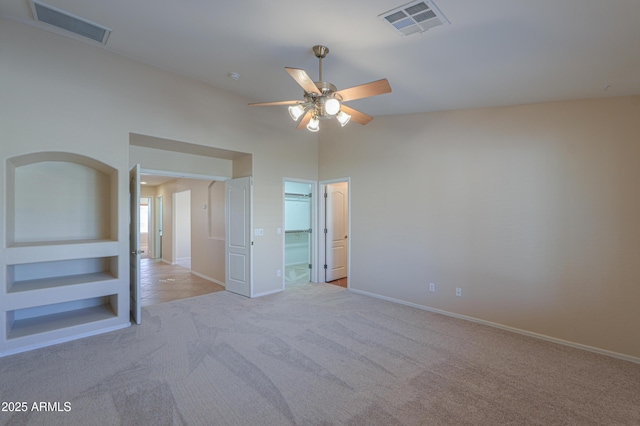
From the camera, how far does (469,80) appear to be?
3.08 meters

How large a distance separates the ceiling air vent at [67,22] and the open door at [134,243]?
146 centimetres

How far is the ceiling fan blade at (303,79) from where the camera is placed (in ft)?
7.34

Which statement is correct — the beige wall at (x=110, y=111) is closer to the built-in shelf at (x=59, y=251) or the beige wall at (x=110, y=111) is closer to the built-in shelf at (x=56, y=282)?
the built-in shelf at (x=59, y=251)

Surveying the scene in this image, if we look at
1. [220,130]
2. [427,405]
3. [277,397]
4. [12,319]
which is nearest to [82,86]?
[220,130]

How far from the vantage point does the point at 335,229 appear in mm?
6234

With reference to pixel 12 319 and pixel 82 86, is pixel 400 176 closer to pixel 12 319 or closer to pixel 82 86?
pixel 82 86

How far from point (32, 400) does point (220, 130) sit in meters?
3.70

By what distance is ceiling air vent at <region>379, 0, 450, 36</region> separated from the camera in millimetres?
2107

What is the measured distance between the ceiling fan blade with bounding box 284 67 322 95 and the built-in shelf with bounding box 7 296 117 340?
12.0ft

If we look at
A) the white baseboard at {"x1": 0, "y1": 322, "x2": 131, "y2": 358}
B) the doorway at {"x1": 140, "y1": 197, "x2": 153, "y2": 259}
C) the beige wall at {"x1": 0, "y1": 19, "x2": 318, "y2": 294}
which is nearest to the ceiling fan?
the beige wall at {"x1": 0, "y1": 19, "x2": 318, "y2": 294}

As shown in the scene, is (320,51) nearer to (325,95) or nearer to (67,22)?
(325,95)

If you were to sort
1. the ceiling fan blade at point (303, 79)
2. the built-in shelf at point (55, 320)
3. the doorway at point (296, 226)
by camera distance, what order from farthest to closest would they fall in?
1. the doorway at point (296, 226)
2. the built-in shelf at point (55, 320)
3. the ceiling fan blade at point (303, 79)

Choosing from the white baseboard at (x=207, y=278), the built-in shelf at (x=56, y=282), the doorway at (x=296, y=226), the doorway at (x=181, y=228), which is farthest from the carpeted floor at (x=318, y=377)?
the doorway at (x=181, y=228)

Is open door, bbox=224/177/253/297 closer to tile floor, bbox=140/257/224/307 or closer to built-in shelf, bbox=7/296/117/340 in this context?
tile floor, bbox=140/257/224/307
